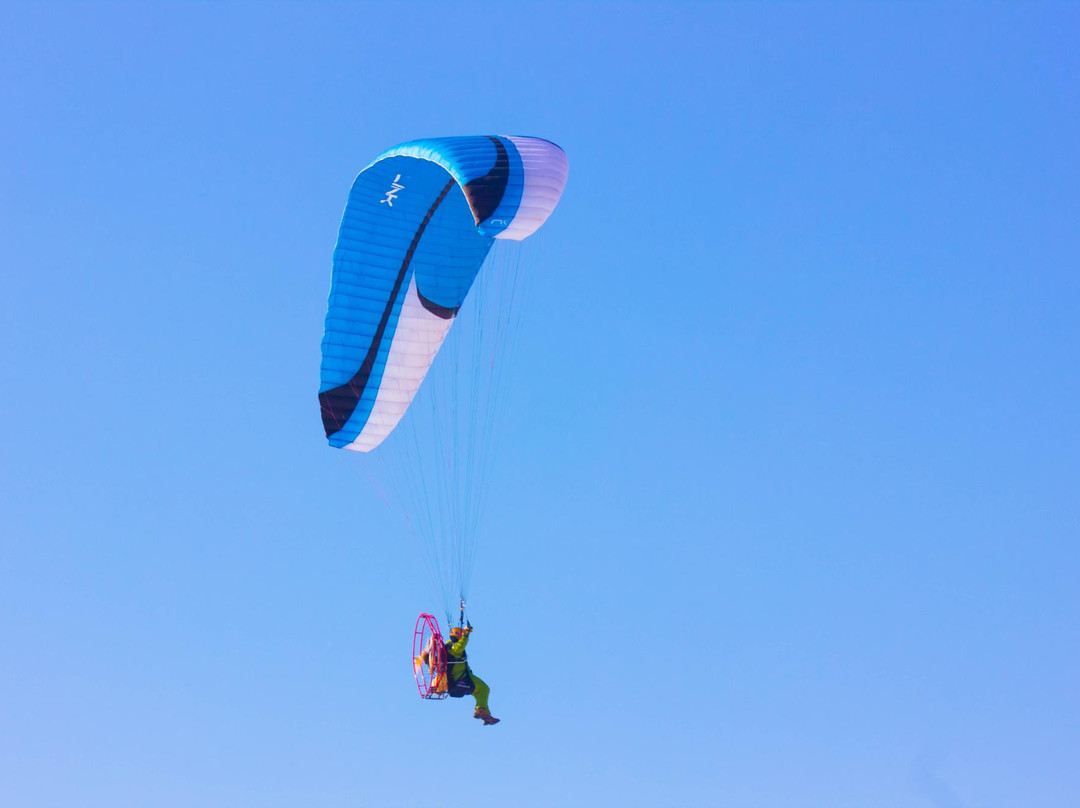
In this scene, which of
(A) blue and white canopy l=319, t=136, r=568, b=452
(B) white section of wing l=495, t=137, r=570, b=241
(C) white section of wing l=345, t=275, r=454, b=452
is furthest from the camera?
(C) white section of wing l=345, t=275, r=454, b=452

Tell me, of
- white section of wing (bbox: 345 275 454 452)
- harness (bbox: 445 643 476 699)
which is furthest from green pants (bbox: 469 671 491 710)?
white section of wing (bbox: 345 275 454 452)

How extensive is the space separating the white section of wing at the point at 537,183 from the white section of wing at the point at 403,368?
115 inches

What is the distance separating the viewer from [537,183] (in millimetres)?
27938

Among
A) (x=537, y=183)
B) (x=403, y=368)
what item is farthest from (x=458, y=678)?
(x=537, y=183)

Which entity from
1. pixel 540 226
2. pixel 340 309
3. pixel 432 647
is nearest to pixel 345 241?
pixel 340 309

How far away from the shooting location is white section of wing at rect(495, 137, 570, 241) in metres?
27.4

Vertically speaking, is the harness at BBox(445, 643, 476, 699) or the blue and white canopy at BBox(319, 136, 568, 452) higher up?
the blue and white canopy at BBox(319, 136, 568, 452)

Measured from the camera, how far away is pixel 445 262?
30000mm

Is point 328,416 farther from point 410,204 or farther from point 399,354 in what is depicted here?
point 410,204

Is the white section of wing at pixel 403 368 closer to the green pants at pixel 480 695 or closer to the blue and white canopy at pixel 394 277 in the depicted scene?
the blue and white canopy at pixel 394 277

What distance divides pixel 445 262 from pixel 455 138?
7.52 feet

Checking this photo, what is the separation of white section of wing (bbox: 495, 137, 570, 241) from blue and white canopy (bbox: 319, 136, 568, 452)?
35mm

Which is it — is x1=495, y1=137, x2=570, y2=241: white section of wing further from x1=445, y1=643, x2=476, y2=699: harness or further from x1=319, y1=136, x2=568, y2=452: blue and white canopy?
x1=445, y1=643, x2=476, y2=699: harness

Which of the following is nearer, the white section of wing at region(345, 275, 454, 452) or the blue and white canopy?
the blue and white canopy
